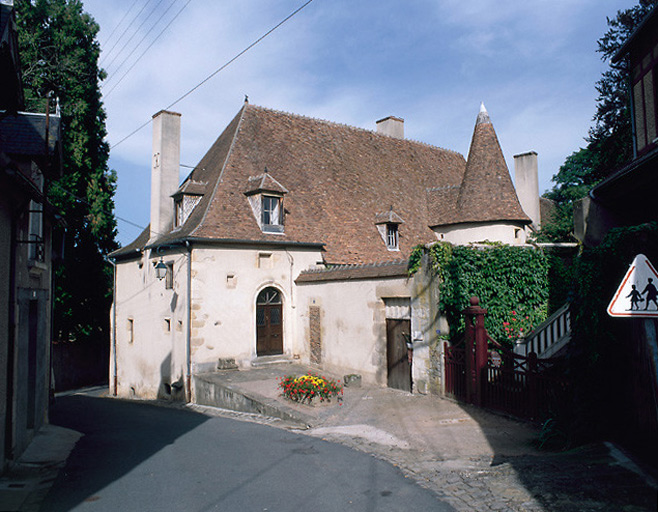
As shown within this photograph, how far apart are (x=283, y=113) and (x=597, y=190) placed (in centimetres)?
1588

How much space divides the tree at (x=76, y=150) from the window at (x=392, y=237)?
1303 centimetres

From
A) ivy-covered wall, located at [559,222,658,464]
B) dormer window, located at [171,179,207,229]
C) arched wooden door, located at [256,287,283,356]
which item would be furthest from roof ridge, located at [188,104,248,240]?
ivy-covered wall, located at [559,222,658,464]

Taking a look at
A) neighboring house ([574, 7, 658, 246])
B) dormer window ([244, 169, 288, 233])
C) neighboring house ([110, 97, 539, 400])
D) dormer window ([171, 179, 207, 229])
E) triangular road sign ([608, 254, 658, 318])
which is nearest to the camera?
triangular road sign ([608, 254, 658, 318])

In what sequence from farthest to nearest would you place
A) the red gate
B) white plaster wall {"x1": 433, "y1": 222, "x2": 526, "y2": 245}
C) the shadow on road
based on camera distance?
white plaster wall {"x1": 433, "y1": 222, "x2": 526, "y2": 245}
the red gate
the shadow on road

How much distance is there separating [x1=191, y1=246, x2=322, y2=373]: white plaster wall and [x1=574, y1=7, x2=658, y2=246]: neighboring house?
1067 centimetres

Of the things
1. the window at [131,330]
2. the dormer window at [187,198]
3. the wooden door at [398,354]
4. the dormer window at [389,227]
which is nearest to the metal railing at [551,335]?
the wooden door at [398,354]

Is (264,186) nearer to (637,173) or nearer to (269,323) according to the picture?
(269,323)

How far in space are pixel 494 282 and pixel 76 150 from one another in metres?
18.7

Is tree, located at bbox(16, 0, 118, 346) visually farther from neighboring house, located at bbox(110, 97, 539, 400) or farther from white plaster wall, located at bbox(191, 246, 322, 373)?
white plaster wall, located at bbox(191, 246, 322, 373)

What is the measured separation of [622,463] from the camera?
6.04 meters

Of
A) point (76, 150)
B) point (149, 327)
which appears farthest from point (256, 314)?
point (76, 150)

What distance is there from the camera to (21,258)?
27.1 feet

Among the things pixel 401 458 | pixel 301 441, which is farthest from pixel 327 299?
pixel 401 458

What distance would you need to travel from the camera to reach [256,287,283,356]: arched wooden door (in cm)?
1792
